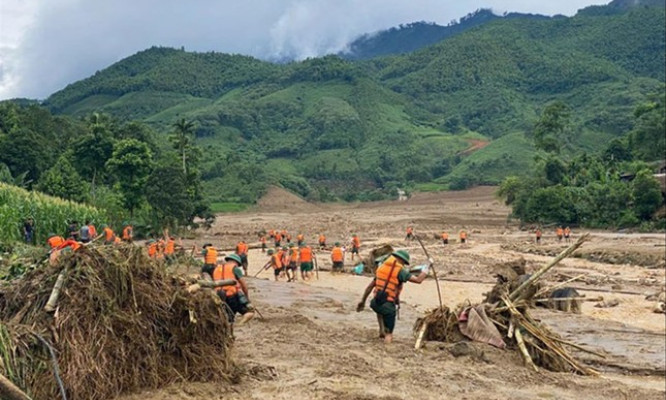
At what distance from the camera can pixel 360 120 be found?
478 feet

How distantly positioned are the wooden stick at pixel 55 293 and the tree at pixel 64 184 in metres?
37.7

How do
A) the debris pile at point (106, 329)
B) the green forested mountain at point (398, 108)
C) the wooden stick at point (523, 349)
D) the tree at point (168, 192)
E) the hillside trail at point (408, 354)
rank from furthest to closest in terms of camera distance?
the green forested mountain at point (398, 108) < the tree at point (168, 192) < the wooden stick at point (523, 349) < the hillside trail at point (408, 354) < the debris pile at point (106, 329)

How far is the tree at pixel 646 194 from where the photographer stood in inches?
1879

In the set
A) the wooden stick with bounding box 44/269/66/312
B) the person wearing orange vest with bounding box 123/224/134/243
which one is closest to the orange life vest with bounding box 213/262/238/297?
the person wearing orange vest with bounding box 123/224/134/243

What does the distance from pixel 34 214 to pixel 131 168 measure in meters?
15.9

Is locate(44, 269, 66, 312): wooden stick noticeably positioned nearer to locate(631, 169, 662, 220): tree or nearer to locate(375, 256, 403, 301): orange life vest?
locate(375, 256, 403, 301): orange life vest

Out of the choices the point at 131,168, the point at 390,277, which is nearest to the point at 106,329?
the point at 390,277

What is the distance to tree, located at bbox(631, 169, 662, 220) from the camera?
47.7 metres

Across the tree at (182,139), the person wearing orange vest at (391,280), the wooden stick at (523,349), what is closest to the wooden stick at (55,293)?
the person wearing orange vest at (391,280)

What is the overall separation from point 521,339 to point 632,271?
66.8ft

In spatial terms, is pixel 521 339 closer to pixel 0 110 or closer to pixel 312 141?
pixel 0 110

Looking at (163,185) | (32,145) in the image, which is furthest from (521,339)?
(32,145)

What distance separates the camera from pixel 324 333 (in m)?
12.0

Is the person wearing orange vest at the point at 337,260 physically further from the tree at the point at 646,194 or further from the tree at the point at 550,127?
the tree at the point at 550,127
